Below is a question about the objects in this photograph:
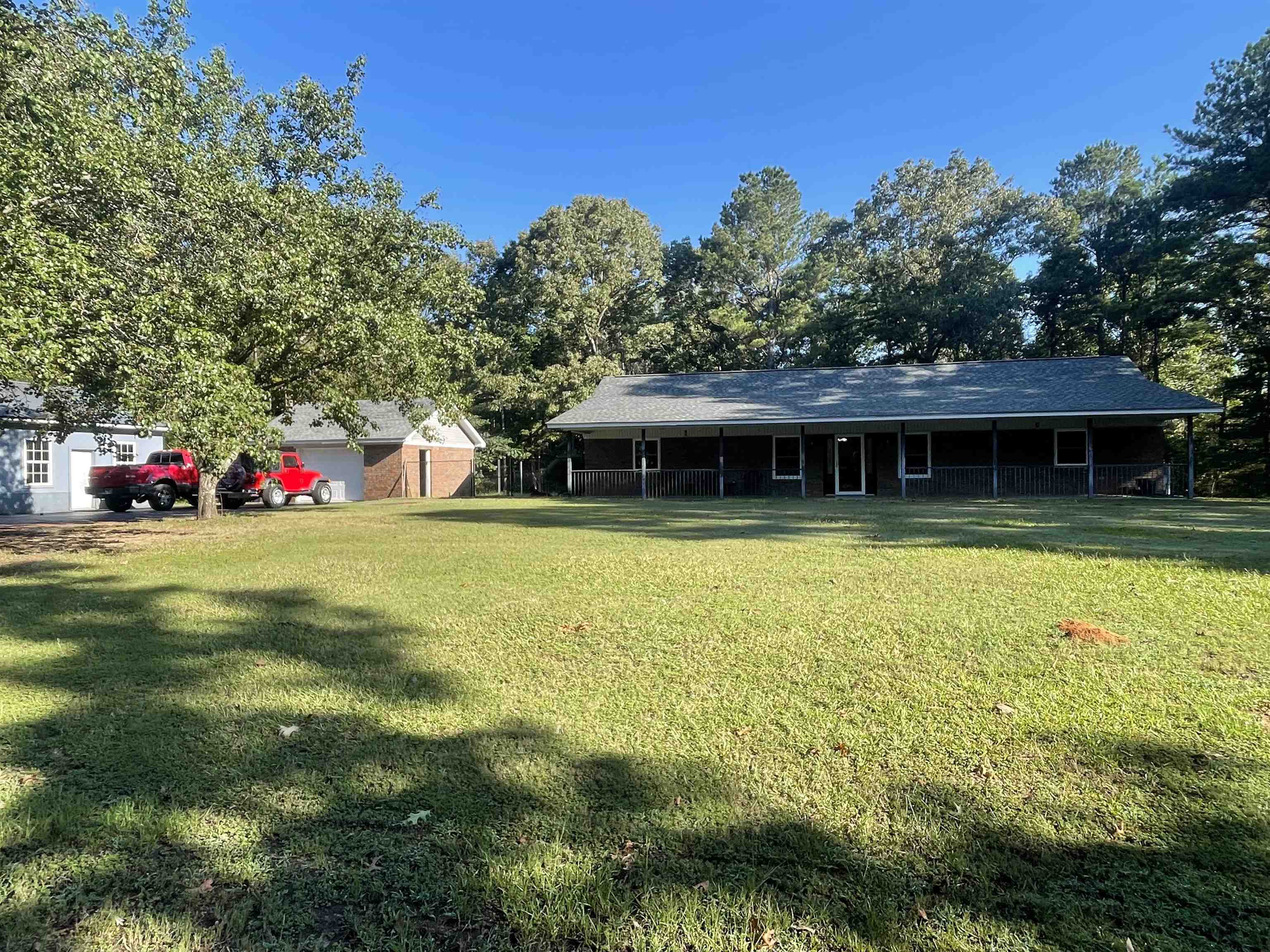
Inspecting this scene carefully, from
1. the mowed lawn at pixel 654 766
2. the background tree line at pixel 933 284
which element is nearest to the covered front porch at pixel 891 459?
the background tree line at pixel 933 284

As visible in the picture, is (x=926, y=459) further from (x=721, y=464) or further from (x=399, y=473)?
(x=399, y=473)

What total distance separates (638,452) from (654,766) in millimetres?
19630

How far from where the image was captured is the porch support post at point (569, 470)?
2206 cm

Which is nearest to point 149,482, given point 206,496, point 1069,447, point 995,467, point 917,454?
point 206,496

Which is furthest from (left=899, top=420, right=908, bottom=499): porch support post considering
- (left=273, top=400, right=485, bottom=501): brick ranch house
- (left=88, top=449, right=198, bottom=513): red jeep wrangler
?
(left=88, top=449, right=198, bottom=513): red jeep wrangler

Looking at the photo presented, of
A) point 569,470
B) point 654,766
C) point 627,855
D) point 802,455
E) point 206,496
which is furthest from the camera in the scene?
point 569,470

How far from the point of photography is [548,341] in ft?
111

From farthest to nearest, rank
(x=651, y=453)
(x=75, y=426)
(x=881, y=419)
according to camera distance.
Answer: (x=651, y=453), (x=881, y=419), (x=75, y=426)

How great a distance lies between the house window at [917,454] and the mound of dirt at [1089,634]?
16222mm

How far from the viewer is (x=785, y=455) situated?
21.4m

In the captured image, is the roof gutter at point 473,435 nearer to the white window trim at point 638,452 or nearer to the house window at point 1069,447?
the white window trim at point 638,452

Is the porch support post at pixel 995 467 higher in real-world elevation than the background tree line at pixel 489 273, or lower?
lower

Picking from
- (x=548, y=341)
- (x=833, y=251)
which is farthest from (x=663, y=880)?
(x=833, y=251)

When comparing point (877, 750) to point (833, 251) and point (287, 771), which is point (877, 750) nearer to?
point (287, 771)
